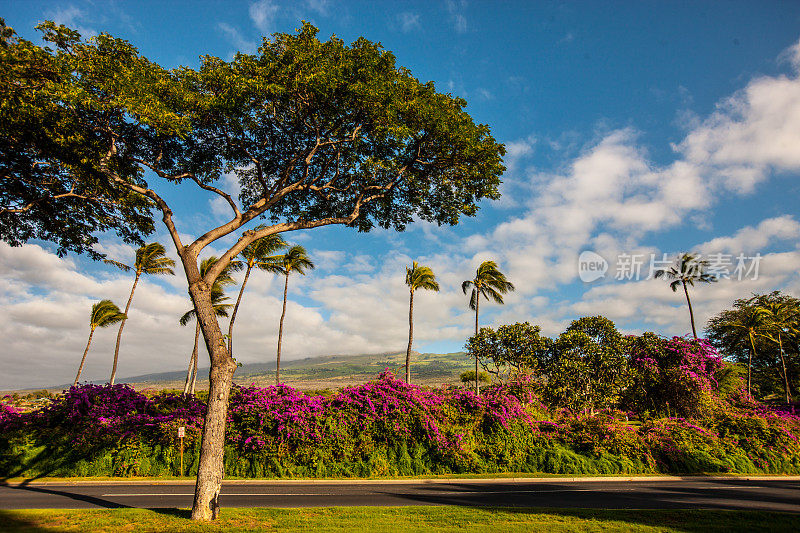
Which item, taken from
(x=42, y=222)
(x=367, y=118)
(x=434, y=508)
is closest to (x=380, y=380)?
(x=434, y=508)

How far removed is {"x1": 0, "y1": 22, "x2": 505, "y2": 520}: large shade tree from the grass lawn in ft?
4.16

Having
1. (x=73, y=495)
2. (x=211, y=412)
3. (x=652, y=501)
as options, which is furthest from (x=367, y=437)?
(x=652, y=501)

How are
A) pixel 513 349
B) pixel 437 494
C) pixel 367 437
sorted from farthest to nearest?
pixel 513 349 < pixel 367 437 < pixel 437 494

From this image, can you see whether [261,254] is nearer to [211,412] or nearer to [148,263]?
[148,263]

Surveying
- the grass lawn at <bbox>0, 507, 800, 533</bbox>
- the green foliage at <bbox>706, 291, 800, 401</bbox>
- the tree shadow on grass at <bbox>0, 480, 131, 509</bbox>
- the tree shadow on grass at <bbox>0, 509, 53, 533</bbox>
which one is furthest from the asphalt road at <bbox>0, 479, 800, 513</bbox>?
the green foliage at <bbox>706, 291, 800, 401</bbox>

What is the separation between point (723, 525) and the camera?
909cm

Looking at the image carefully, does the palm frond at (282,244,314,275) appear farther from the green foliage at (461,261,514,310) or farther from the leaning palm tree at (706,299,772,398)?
the leaning palm tree at (706,299,772,398)

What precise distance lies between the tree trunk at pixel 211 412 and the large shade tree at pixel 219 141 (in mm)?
31

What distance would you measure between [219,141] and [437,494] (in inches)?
609

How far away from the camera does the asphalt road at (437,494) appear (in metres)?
12.1

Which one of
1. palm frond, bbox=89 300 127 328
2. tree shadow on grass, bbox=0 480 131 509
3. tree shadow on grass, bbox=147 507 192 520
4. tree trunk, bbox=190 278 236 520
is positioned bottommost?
tree shadow on grass, bbox=0 480 131 509

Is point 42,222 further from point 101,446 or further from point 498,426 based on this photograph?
point 498,426

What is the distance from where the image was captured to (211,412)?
32.8 feet

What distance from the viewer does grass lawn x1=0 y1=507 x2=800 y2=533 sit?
348 inches
